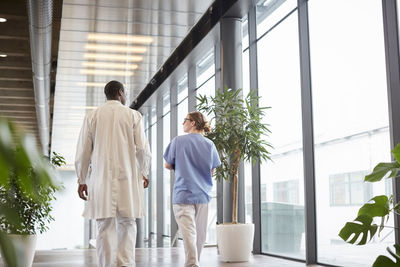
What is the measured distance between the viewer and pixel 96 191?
142 inches

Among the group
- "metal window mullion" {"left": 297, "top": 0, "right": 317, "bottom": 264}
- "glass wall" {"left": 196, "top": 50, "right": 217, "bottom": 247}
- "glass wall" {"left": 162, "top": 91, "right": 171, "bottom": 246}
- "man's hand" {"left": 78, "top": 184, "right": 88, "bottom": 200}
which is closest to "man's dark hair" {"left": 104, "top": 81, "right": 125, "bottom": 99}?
"man's hand" {"left": 78, "top": 184, "right": 88, "bottom": 200}

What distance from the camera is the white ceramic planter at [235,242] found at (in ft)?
17.4

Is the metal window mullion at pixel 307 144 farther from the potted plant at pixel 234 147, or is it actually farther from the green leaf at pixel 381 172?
the green leaf at pixel 381 172

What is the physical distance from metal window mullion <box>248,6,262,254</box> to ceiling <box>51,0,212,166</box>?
76cm

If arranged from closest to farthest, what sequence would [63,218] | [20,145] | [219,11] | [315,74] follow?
[20,145], [315,74], [219,11], [63,218]

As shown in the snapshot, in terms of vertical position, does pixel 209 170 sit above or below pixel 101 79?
below

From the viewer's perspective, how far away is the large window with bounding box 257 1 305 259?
5828 millimetres

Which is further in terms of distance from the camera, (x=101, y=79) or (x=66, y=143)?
(x=66, y=143)

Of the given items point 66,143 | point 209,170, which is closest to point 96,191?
point 209,170

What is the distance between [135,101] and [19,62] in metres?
3.46

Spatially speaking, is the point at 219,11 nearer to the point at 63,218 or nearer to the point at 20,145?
the point at 20,145

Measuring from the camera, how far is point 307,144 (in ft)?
17.4

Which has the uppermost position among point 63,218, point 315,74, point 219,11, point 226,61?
point 219,11

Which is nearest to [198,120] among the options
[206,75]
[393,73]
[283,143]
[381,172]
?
[393,73]
